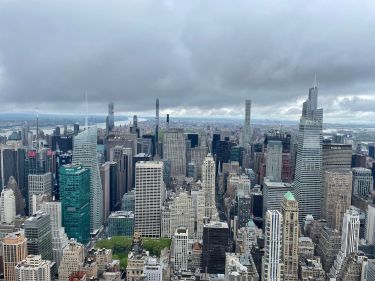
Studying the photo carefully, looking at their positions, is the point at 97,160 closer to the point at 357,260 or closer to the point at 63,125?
the point at 63,125

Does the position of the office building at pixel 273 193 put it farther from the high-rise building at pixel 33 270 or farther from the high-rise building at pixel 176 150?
the high-rise building at pixel 33 270

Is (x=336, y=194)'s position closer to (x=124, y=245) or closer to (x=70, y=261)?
(x=124, y=245)

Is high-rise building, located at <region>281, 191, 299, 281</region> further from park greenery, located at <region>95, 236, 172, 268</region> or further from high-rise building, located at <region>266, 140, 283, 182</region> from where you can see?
high-rise building, located at <region>266, 140, 283, 182</region>

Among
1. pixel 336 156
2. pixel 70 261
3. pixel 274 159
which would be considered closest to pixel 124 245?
pixel 70 261

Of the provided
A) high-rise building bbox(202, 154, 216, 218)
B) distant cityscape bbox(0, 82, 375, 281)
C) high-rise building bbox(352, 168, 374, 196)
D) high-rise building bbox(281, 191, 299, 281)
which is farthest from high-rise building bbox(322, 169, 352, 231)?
high-rise building bbox(202, 154, 216, 218)

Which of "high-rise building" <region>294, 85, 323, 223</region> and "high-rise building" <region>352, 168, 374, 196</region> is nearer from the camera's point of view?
"high-rise building" <region>294, 85, 323, 223</region>
